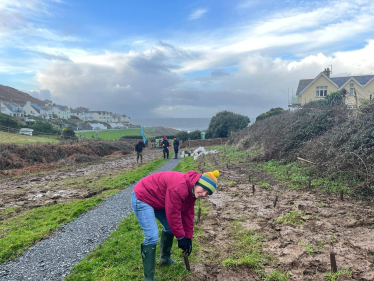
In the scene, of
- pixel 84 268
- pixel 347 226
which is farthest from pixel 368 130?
pixel 84 268

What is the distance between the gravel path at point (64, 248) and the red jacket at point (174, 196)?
7.29 ft

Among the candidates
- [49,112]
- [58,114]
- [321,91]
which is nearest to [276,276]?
[321,91]

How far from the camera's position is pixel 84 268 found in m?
4.56

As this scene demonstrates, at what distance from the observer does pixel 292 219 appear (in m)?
6.08

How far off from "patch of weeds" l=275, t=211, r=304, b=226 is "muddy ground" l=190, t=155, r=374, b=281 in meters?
0.09

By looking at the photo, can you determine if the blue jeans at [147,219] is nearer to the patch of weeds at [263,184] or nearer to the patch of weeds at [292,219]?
the patch of weeds at [292,219]

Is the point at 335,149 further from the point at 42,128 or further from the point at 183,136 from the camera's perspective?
the point at 42,128

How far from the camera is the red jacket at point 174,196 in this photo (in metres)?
3.42

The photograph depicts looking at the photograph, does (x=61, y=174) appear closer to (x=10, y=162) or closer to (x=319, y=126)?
(x=10, y=162)

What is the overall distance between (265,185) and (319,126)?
19.6ft

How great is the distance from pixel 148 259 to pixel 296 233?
3.20m

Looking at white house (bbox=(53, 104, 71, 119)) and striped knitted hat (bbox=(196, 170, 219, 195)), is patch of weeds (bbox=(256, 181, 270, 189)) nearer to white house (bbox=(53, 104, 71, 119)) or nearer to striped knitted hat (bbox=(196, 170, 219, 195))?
striped knitted hat (bbox=(196, 170, 219, 195))

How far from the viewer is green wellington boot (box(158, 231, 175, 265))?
4.29 m

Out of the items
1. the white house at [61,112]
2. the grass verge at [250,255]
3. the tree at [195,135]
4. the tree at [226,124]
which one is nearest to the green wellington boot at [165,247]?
the grass verge at [250,255]
